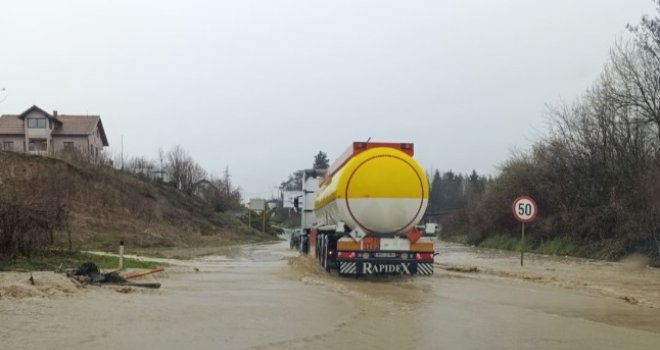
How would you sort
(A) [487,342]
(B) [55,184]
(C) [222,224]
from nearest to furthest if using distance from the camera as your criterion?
(A) [487,342], (B) [55,184], (C) [222,224]

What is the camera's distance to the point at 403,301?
12.8 metres

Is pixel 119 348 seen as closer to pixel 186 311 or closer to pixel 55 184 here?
pixel 186 311

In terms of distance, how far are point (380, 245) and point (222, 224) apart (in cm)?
4654

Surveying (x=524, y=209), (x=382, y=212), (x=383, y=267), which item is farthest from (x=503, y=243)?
(x=382, y=212)

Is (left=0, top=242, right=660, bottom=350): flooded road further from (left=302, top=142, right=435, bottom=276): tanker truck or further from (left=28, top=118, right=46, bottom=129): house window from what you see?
(left=28, top=118, right=46, bottom=129): house window

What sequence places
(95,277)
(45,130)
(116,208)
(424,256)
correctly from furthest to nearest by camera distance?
(45,130), (116,208), (424,256), (95,277)

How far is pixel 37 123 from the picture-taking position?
266ft

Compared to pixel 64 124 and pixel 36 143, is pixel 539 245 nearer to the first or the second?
pixel 36 143

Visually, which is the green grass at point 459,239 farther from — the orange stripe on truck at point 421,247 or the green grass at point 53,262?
the green grass at point 53,262

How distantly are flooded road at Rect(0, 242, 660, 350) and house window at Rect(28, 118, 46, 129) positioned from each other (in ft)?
236

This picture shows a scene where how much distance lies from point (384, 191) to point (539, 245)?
75.2 ft

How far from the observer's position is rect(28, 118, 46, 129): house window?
80875 millimetres

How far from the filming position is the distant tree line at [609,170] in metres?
27.1

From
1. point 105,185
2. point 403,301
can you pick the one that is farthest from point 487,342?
point 105,185
